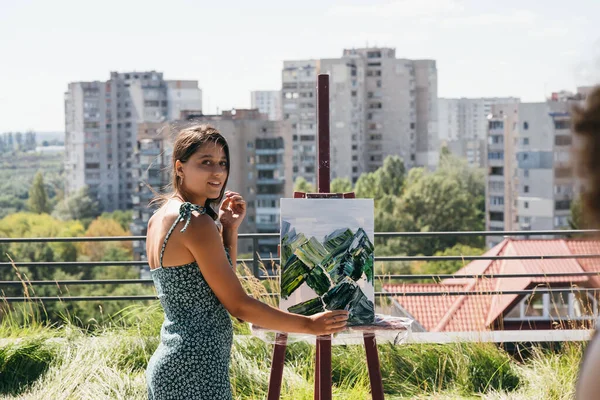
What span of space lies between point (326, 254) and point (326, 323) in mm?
431

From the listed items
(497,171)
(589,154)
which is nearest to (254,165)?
(497,171)

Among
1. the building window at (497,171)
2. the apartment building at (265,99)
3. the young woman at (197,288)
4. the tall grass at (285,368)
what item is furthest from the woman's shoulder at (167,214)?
the apartment building at (265,99)

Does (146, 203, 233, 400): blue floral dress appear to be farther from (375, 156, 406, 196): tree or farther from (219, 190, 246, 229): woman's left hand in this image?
(375, 156, 406, 196): tree

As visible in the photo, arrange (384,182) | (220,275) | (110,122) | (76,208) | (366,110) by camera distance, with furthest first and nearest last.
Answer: (110,122)
(366,110)
(76,208)
(384,182)
(220,275)

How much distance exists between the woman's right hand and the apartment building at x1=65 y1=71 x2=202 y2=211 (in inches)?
2670

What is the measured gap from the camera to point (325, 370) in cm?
270

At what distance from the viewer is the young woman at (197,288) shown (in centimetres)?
212

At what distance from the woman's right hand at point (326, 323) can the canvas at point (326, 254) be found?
1.20 feet

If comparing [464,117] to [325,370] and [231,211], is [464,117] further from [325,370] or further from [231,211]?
[231,211]

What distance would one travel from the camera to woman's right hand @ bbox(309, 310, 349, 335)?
229 cm

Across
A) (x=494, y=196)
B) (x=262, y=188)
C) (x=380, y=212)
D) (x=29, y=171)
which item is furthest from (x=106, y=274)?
(x=29, y=171)

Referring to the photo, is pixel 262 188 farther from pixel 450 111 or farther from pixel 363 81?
pixel 450 111

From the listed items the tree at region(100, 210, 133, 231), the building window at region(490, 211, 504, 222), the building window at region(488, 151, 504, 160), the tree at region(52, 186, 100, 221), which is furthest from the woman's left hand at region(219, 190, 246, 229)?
the tree at region(52, 186, 100, 221)

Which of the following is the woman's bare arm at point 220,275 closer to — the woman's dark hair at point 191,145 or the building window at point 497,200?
the woman's dark hair at point 191,145
